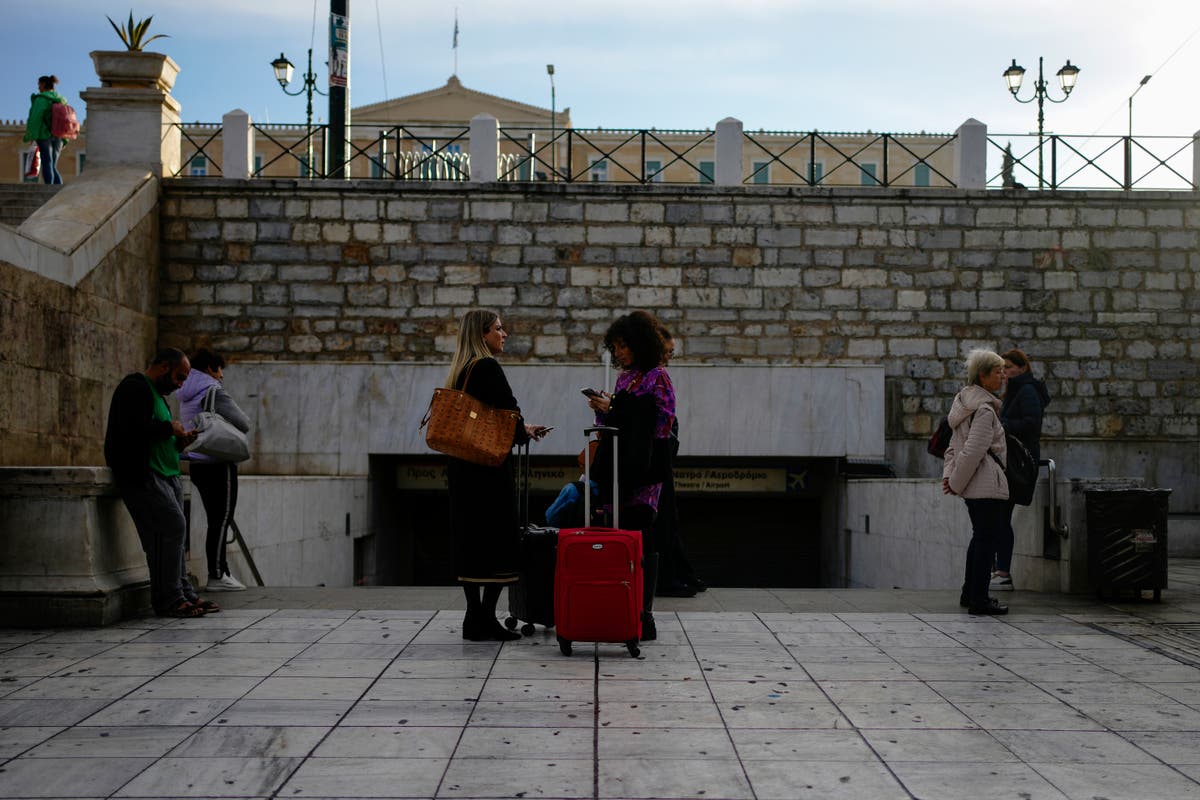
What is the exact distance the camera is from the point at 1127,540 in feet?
28.1

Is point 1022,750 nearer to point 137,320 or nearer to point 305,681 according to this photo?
point 305,681

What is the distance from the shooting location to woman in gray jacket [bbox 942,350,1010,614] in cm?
796

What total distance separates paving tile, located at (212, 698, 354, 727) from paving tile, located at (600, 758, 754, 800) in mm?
1314

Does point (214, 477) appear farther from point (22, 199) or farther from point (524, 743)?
point (22, 199)

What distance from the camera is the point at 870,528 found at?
48.2ft

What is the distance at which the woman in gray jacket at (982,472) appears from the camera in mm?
7961

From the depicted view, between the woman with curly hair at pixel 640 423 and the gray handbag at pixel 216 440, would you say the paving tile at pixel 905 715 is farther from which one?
the gray handbag at pixel 216 440

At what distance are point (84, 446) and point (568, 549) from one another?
26.7 ft

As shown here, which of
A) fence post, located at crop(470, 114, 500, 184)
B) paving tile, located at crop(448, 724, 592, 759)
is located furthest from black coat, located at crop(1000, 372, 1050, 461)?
fence post, located at crop(470, 114, 500, 184)

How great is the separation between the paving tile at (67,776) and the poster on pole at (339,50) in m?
14.0

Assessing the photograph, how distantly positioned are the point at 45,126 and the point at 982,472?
13.2m

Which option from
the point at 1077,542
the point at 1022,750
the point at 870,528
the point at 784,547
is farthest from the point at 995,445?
the point at 784,547

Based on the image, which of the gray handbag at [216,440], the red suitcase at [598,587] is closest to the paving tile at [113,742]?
the red suitcase at [598,587]

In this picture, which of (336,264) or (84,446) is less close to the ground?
(336,264)
